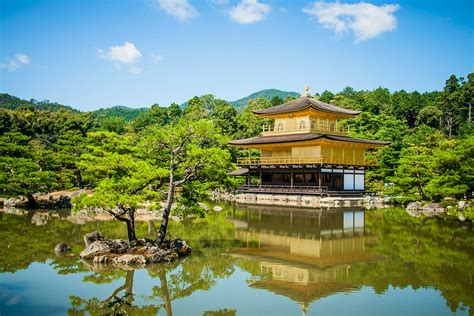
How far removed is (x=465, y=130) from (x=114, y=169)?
1811 inches

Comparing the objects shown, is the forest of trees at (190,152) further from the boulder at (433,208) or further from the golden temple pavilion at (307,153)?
the golden temple pavilion at (307,153)

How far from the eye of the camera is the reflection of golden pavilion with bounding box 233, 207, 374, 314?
10.5 meters

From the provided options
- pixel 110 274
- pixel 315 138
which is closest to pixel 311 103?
pixel 315 138

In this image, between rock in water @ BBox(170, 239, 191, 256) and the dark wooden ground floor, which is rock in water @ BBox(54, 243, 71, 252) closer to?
rock in water @ BBox(170, 239, 191, 256)

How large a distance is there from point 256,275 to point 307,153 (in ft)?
82.9

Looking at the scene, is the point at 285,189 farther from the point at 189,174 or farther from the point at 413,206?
the point at 189,174

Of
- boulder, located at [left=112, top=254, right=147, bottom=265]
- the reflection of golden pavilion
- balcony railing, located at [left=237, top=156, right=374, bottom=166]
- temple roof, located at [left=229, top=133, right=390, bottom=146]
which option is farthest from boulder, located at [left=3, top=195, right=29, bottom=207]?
boulder, located at [left=112, top=254, right=147, bottom=265]

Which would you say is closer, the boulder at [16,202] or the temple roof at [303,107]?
the boulder at [16,202]

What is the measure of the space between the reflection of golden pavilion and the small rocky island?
7.01 ft

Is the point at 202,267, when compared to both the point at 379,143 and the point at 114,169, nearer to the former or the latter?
the point at 114,169

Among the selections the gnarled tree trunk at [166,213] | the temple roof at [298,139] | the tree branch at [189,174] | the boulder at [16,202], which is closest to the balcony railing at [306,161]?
the temple roof at [298,139]

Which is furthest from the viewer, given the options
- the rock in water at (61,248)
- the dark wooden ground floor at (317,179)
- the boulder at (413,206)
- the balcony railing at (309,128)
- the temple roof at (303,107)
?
the balcony railing at (309,128)

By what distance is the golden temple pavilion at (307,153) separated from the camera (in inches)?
1366

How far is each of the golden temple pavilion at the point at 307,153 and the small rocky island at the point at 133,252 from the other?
2085cm
